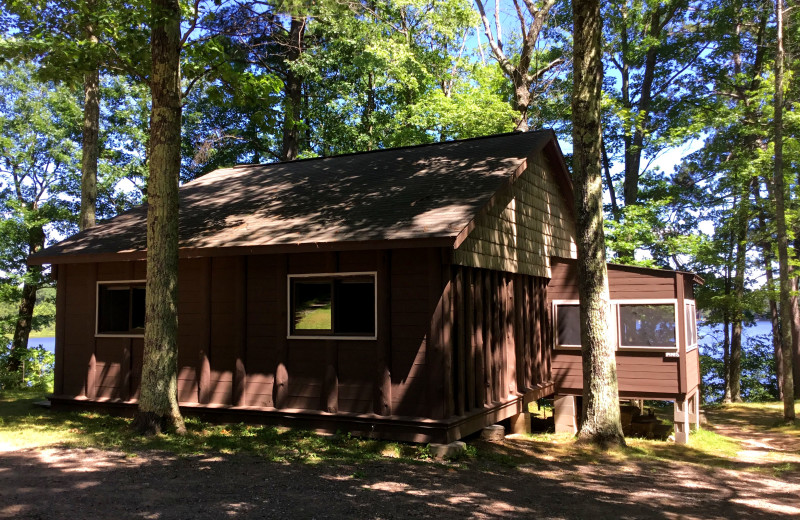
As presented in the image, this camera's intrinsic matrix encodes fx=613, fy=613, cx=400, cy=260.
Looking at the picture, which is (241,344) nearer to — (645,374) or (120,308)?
(120,308)

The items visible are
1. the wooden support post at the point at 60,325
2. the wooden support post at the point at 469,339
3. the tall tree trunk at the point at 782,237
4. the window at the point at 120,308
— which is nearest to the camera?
the wooden support post at the point at 469,339

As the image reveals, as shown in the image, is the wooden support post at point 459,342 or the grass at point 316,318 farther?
the grass at point 316,318

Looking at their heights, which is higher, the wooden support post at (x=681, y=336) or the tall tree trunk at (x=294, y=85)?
the tall tree trunk at (x=294, y=85)

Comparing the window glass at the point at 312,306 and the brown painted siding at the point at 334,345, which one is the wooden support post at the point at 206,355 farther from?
the window glass at the point at 312,306

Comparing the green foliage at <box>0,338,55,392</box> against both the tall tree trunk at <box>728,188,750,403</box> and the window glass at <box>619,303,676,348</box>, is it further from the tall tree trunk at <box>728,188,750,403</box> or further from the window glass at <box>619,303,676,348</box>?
the tall tree trunk at <box>728,188,750,403</box>

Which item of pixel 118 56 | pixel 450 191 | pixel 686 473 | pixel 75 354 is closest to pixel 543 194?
pixel 450 191

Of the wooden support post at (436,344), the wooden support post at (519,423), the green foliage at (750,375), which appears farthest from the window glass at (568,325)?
the green foliage at (750,375)

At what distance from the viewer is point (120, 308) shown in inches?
455

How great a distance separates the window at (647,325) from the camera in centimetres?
1242

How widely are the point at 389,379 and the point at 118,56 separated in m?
6.82

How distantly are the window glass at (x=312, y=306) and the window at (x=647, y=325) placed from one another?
648 cm

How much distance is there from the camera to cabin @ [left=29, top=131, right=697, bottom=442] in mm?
→ 8898

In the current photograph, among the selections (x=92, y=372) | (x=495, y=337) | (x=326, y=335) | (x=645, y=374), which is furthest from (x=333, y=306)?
(x=645, y=374)

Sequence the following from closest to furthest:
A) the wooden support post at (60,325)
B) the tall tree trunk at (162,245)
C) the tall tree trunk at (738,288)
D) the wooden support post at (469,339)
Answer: the tall tree trunk at (162,245) < the wooden support post at (469,339) < the wooden support post at (60,325) < the tall tree trunk at (738,288)
